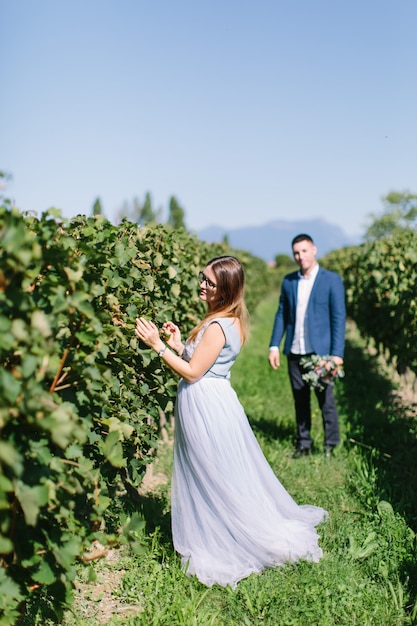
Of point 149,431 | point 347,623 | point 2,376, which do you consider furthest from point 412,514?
point 2,376

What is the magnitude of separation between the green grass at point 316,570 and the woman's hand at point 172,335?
1.11 m

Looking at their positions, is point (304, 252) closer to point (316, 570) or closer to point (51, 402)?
point (316, 570)

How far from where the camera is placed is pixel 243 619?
111 inches

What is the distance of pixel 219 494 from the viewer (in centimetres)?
318

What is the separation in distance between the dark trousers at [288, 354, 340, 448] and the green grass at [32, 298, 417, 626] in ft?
0.56

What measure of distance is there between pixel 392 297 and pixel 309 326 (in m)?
1.87

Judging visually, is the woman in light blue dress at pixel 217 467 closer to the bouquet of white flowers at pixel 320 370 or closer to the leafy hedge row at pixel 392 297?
the bouquet of white flowers at pixel 320 370

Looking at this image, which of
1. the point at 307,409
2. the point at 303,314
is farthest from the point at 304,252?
the point at 307,409

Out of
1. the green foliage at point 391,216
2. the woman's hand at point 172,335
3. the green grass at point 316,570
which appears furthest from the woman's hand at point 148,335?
the green foliage at point 391,216

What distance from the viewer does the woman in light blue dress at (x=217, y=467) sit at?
124 inches

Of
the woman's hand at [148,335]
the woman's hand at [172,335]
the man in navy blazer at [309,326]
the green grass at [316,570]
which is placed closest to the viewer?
the green grass at [316,570]

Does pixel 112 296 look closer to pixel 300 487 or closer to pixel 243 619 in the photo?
pixel 243 619

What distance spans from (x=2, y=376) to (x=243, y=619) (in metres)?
1.94

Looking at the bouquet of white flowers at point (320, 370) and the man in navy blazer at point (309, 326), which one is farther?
the man in navy blazer at point (309, 326)
